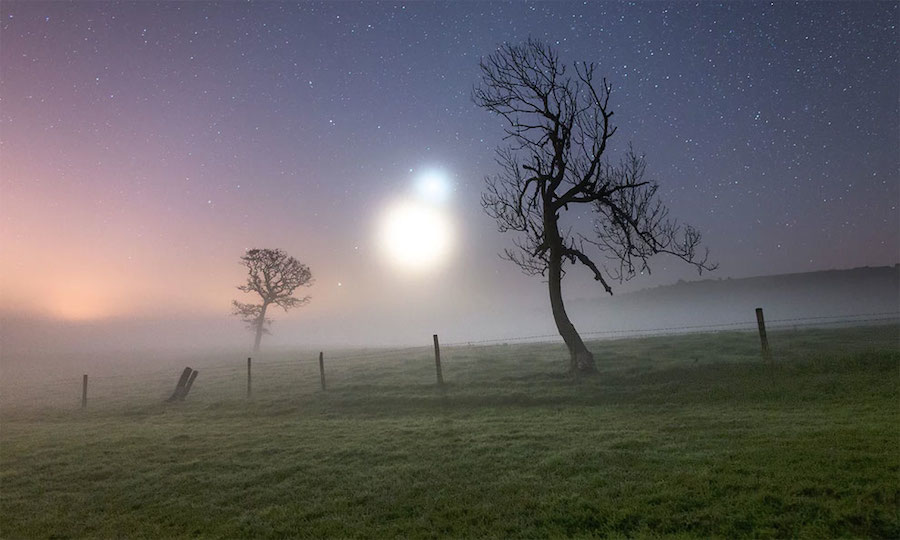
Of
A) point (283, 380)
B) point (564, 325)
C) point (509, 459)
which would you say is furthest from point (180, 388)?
point (509, 459)

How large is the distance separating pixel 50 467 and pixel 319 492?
27.6 ft

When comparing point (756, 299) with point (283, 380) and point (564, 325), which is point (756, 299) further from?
point (283, 380)

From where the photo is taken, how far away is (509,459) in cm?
931

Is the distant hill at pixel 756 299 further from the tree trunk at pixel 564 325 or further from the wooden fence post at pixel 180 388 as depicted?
the wooden fence post at pixel 180 388

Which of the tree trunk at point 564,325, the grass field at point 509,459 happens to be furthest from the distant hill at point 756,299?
the grass field at point 509,459

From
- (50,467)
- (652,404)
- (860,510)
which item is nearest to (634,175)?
(652,404)

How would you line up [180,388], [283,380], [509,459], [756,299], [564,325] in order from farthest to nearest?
[756,299]
[283,380]
[180,388]
[564,325]
[509,459]

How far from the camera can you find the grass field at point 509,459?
6277mm

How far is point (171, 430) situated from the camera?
15.7 m

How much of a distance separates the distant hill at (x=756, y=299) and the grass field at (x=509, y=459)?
11078cm

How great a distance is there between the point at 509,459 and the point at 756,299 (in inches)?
6885

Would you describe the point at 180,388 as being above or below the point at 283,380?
above

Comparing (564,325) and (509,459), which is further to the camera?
(564,325)

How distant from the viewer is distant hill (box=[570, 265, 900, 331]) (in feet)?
413
